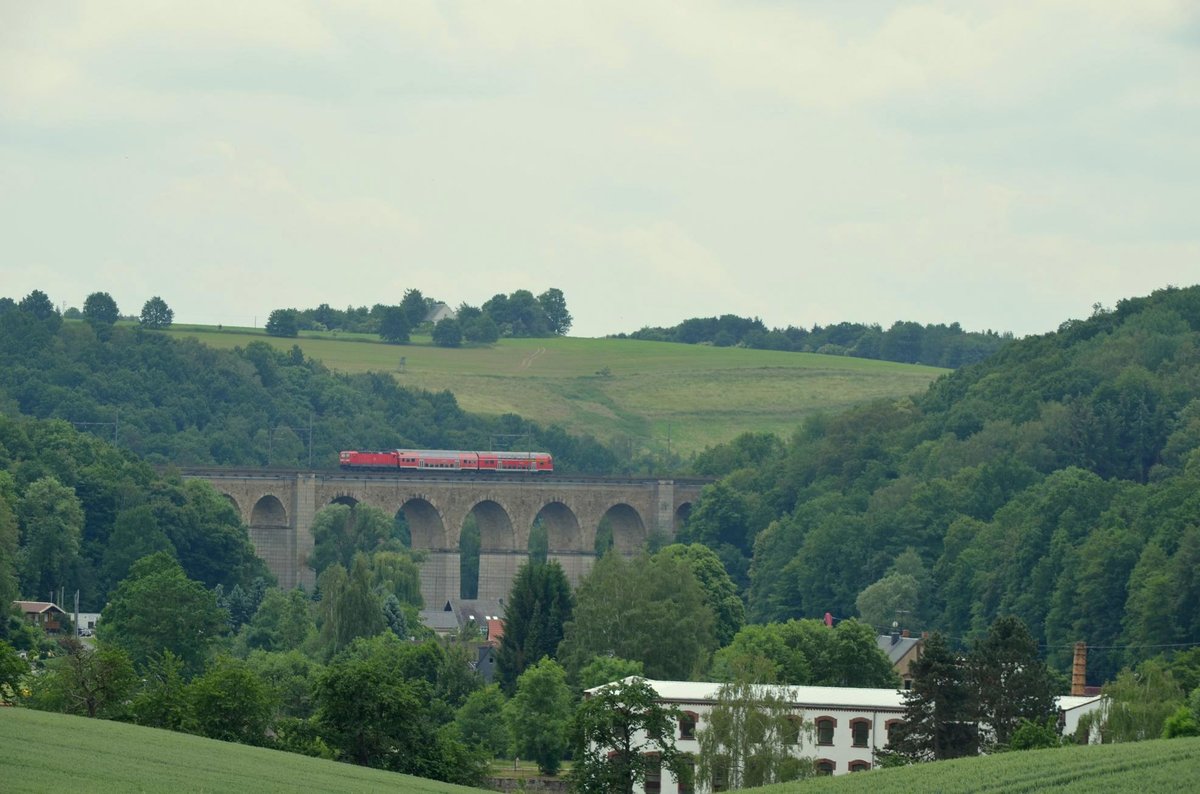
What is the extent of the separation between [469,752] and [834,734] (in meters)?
12.5

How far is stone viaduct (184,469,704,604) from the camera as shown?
17312cm

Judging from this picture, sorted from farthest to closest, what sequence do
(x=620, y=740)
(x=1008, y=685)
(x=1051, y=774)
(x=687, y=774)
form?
1. (x=1008, y=685)
2. (x=620, y=740)
3. (x=687, y=774)
4. (x=1051, y=774)

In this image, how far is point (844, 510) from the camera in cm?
16550

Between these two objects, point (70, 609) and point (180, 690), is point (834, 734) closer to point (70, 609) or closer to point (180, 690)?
point (180, 690)

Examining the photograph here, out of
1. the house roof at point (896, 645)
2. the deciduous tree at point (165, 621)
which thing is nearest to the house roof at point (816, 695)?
the house roof at point (896, 645)

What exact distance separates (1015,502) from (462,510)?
44465 millimetres

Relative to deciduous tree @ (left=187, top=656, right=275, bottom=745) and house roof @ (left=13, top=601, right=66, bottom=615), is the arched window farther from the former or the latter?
house roof @ (left=13, top=601, right=66, bottom=615)

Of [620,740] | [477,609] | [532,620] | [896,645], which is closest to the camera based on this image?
[620,740]

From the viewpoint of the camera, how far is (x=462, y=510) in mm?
184500

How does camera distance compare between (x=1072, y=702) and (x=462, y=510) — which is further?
(x=462, y=510)

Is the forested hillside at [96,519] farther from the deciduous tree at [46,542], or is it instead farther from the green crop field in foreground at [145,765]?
the green crop field in foreground at [145,765]

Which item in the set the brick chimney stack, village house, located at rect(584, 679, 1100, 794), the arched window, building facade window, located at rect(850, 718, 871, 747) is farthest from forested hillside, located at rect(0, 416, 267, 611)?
the arched window

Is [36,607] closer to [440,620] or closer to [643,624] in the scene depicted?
[440,620]

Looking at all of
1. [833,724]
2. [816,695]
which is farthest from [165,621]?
[833,724]
